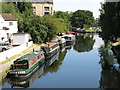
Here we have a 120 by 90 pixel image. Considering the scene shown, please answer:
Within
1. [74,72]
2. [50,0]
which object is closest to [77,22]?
[50,0]

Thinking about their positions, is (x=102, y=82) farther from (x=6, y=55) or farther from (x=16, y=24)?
(x=16, y=24)

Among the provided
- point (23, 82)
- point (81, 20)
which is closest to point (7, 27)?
point (23, 82)

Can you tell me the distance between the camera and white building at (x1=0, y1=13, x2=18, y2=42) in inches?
1933

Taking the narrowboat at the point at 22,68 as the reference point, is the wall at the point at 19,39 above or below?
above

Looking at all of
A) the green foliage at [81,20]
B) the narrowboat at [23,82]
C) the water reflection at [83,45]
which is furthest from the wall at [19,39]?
the green foliage at [81,20]

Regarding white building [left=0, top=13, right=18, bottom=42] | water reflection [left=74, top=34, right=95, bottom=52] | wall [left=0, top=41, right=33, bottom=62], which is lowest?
water reflection [left=74, top=34, right=95, bottom=52]

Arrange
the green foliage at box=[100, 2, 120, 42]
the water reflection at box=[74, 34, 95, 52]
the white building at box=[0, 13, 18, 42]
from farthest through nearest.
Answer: the water reflection at box=[74, 34, 95, 52] < the white building at box=[0, 13, 18, 42] < the green foliage at box=[100, 2, 120, 42]

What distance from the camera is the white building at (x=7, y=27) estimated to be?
1933 inches

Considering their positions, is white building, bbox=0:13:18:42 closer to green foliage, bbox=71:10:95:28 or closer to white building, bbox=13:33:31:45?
white building, bbox=13:33:31:45

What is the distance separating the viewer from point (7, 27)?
2073 inches

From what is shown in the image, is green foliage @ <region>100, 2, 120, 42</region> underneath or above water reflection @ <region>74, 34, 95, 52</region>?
above

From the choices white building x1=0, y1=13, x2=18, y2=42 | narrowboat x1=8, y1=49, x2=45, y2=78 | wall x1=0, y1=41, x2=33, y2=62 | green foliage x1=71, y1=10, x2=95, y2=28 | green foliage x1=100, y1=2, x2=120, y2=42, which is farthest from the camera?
green foliage x1=71, y1=10, x2=95, y2=28

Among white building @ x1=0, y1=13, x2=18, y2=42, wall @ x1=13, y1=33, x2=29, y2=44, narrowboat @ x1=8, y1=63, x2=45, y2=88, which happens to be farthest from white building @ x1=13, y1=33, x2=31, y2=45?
narrowboat @ x1=8, y1=63, x2=45, y2=88

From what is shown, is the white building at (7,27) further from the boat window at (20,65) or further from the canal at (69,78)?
the boat window at (20,65)
